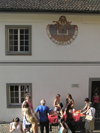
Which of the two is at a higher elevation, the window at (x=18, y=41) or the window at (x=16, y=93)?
the window at (x=18, y=41)

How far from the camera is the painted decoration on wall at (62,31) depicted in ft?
30.6

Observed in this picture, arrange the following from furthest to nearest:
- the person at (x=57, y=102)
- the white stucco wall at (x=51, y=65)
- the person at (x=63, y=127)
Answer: the white stucco wall at (x=51, y=65) → the person at (x=57, y=102) → the person at (x=63, y=127)

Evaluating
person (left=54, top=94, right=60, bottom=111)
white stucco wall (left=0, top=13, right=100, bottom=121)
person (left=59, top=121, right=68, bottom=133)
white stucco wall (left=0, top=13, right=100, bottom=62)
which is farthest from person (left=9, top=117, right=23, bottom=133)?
white stucco wall (left=0, top=13, right=100, bottom=62)

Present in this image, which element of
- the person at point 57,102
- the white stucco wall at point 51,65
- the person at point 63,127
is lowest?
the person at point 63,127

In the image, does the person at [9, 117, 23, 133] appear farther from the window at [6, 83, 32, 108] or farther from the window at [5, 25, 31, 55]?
the window at [5, 25, 31, 55]

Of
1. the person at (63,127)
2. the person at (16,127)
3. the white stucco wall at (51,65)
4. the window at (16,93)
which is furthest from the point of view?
the window at (16,93)

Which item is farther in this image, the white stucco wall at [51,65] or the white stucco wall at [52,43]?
the white stucco wall at [51,65]

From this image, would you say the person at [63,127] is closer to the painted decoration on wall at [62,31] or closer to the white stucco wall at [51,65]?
the white stucco wall at [51,65]

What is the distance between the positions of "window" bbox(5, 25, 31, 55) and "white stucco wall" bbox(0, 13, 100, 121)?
10.7 inches

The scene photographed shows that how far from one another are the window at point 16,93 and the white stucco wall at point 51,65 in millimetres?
230

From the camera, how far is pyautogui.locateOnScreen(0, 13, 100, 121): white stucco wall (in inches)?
366

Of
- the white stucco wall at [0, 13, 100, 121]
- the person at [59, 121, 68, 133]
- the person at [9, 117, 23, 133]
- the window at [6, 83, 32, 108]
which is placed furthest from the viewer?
the window at [6, 83, 32, 108]

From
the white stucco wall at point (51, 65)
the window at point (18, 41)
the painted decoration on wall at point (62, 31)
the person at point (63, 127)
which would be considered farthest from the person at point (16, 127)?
the painted decoration on wall at point (62, 31)

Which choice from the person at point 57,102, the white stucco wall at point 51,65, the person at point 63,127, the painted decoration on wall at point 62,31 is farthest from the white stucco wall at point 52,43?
the person at point 63,127
